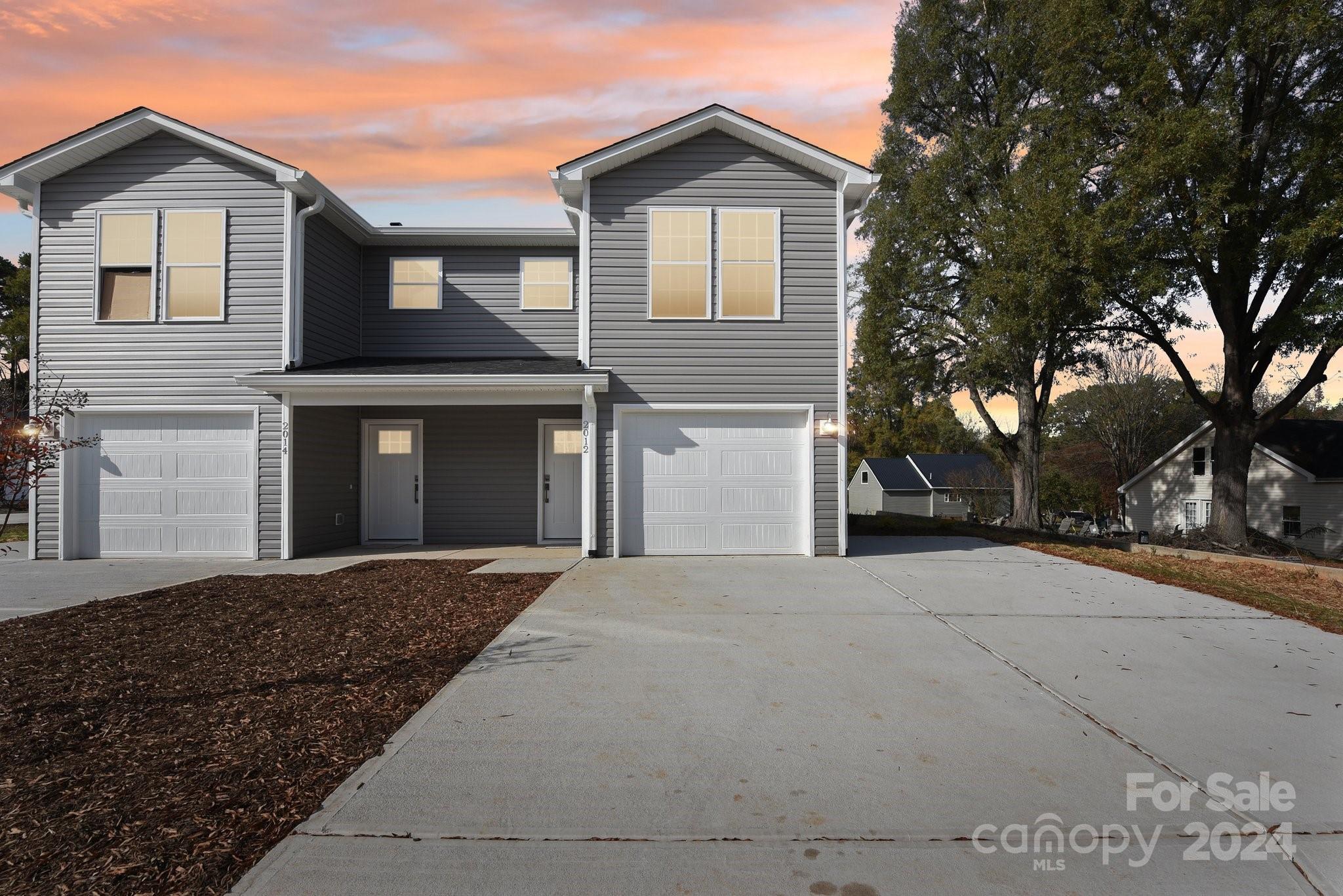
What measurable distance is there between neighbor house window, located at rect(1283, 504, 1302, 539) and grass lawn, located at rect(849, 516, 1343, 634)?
58.9 ft

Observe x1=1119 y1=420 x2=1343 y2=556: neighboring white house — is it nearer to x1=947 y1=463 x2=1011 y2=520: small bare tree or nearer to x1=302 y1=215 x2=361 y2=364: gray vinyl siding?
x1=947 y1=463 x2=1011 y2=520: small bare tree

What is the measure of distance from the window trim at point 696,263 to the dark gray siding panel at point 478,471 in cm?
356

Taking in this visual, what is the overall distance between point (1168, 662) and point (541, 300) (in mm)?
10816

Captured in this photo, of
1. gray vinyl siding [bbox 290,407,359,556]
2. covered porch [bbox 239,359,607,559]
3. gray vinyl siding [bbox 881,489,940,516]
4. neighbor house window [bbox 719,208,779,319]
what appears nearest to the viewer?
neighbor house window [bbox 719,208,779,319]

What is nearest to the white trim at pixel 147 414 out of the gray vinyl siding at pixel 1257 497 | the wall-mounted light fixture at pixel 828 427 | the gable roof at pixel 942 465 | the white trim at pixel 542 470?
the white trim at pixel 542 470

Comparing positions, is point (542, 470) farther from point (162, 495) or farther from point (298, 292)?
point (162, 495)

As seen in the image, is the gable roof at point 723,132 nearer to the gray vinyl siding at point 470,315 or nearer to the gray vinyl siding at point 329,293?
the gray vinyl siding at point 470,315

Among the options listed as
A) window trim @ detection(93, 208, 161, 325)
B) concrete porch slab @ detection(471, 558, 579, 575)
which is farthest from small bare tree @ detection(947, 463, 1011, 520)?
window trim @ detection(93, 208, 161, 325)

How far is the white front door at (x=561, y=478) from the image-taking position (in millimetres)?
13156

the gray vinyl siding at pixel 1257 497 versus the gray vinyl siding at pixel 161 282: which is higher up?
the gray vinyl siding at pixel 161 282

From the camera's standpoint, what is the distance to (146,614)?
7.09m

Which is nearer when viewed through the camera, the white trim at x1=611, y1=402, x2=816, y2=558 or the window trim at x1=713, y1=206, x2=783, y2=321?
the white trim at x1=611, y1=402, x2=816, y2=558

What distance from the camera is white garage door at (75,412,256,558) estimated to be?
10961mm

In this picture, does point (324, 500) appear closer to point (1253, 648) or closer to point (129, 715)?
point (129, 715)
